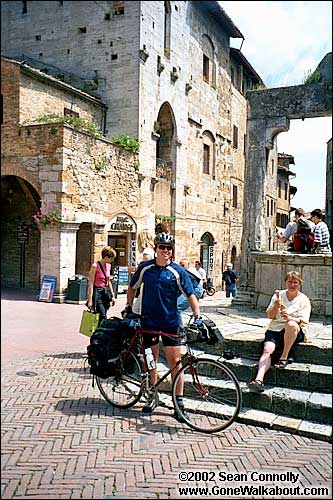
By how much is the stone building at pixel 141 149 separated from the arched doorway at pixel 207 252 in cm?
10

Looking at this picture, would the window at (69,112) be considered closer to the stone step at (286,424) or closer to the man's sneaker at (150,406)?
the man's sneaker at (150,406)

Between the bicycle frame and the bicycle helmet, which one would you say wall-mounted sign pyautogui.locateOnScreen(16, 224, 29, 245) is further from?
the bicycle helmet

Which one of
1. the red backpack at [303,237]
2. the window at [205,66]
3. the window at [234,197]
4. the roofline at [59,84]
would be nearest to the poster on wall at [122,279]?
the roofline at [59,84]

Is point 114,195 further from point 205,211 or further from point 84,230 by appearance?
point 205,211

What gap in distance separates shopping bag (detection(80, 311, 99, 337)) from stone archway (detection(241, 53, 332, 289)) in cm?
399

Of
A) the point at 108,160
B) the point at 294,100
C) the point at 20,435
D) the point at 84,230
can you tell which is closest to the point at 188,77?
the point at 108,160

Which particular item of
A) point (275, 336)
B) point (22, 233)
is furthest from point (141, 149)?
point (275, 336)

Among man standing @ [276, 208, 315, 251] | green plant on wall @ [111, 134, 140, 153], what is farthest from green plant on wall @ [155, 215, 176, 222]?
man standing @ [276, 208, 315, 251]

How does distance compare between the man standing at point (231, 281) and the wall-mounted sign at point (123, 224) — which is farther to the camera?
the wall-mounted sign at point (123, 224)

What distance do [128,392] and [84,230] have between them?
11.7 metres

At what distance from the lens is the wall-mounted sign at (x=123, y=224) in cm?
1741

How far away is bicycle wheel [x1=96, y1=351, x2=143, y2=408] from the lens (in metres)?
5.35

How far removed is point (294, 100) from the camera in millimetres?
9148

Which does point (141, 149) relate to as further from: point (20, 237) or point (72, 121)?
point (20, 237)
